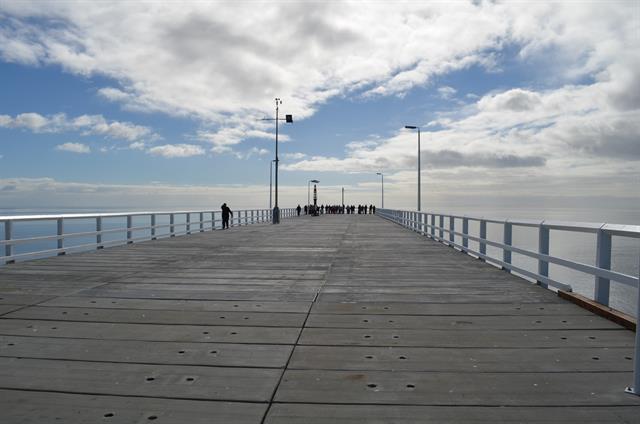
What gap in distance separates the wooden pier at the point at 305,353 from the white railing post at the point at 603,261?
1.09 feet

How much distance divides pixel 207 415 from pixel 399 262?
8.97m

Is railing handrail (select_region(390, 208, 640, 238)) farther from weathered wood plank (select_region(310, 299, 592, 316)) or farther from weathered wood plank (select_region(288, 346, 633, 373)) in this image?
weathered wood plank (select_region(288, 346, 633, 373))

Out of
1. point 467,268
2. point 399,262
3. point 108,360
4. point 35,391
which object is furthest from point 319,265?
point 35,391

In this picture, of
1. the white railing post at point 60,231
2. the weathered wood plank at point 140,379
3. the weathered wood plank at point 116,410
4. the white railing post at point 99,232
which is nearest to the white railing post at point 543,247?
the weathered wood plank at point 140,379

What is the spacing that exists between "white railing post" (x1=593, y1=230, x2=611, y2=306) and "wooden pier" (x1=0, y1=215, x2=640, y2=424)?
33 centimetres

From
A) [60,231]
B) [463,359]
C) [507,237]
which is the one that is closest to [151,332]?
[463,359]

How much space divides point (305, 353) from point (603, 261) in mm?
4016

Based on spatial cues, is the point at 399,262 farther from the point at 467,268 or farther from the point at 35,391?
the point at 35,391

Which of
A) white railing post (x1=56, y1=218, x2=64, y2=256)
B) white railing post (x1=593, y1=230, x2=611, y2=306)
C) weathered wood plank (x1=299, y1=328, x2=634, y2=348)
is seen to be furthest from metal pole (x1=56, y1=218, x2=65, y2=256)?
white railing post (x1=593, y1=230, x2=611, y2=306)

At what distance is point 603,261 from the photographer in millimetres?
6117

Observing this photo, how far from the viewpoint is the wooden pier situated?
11.4ft

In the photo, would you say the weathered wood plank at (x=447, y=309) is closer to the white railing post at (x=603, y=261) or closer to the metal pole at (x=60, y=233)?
the white railing post at (x=603, y=261)

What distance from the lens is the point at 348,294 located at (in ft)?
25.3

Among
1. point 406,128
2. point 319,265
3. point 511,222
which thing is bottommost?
point 319,265
